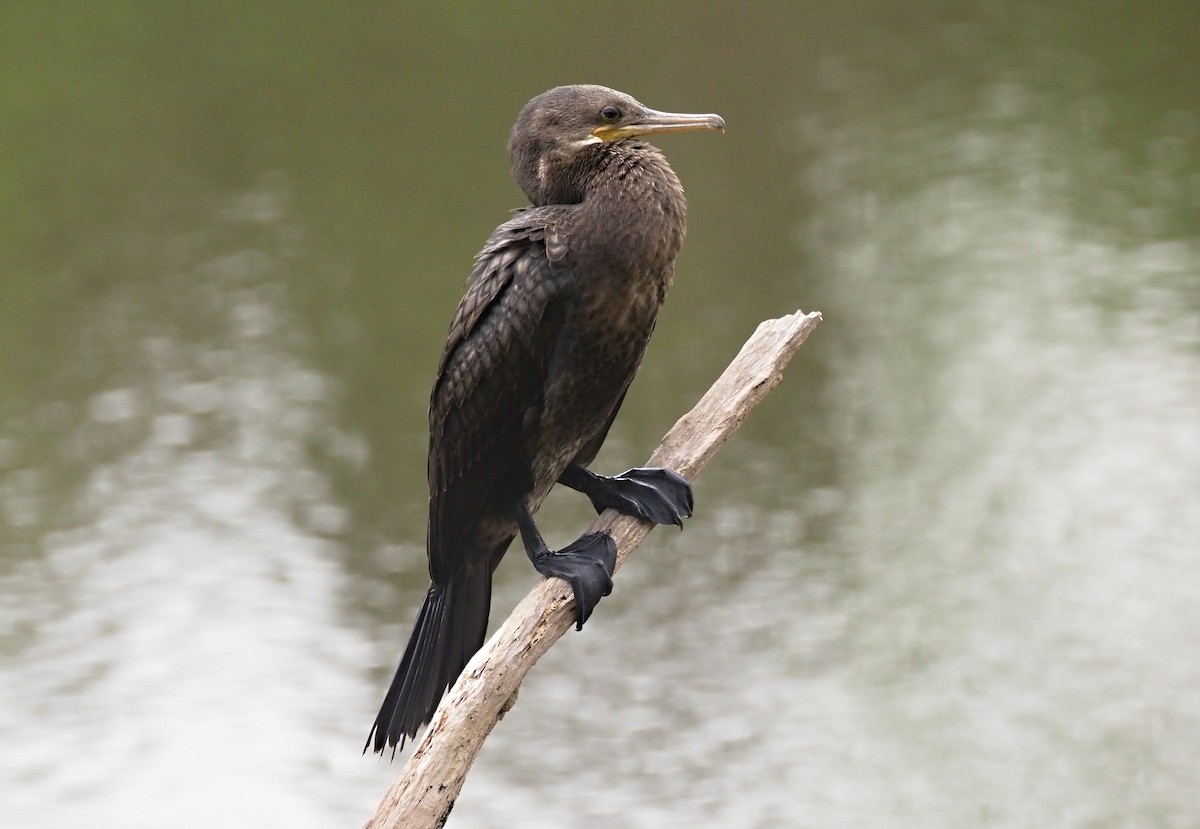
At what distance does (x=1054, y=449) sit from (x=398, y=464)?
241 cm

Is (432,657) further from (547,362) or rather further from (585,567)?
(547,362)

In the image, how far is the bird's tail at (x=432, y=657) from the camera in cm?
280

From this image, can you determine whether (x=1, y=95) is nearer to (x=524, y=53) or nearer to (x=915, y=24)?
(x=524, y=53)

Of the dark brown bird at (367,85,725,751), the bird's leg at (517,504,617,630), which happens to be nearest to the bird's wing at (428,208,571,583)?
the dark brown bird at (367,85,725,751)

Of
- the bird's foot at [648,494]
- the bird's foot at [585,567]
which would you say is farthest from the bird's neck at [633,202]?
the bird's foot at [585,567]

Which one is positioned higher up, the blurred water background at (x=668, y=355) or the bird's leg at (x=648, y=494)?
the blurred water background at (x=668, y=355)

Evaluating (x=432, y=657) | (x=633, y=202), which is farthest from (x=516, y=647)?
(x=633, y=202)

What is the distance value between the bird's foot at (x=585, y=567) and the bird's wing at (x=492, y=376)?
0.57 ft

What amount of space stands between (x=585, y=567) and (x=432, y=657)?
1.26ft

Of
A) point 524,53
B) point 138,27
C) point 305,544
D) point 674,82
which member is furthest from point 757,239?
point 138,27

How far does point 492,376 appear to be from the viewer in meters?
2.72

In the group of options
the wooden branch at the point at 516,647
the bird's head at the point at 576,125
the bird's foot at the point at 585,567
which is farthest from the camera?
the bird's head at the point at 576,125

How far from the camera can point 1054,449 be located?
578 centimetres

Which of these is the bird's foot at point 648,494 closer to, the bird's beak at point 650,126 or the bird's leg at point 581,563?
the bird's leg at point 581,563
